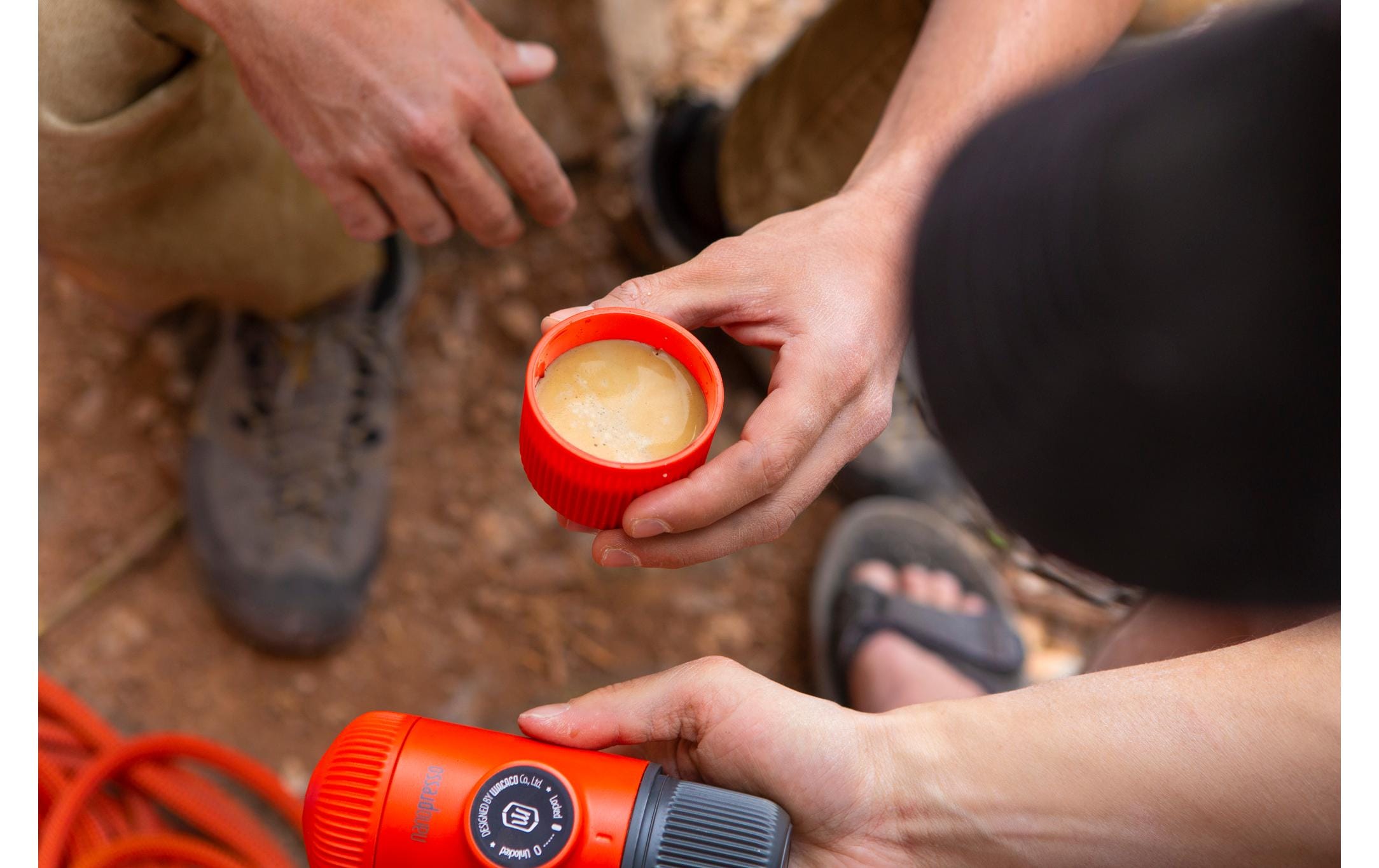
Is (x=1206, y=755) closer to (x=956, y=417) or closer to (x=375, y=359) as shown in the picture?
(x=956, y=417)

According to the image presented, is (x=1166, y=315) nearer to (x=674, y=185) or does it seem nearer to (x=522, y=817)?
(x=522, y=817)

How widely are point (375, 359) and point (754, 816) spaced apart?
1.37 m

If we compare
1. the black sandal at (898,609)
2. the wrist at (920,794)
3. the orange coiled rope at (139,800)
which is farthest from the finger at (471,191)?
the black sandal at (898,609)

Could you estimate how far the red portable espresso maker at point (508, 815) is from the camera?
3.35 feet

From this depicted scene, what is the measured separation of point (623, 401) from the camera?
1.15 m

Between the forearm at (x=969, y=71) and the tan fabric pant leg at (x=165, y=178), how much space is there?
3.23 ft

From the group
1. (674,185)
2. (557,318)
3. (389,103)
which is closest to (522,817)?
(557,318)

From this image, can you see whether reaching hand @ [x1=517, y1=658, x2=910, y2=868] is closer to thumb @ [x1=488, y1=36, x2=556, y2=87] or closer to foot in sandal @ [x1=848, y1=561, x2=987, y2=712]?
foot in sandal @ [x1=848, y1=561, x2=987, y2=712]

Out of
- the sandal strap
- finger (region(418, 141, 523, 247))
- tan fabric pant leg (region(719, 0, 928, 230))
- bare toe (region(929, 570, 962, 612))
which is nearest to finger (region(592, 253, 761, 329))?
finger (region(418, 141, 523, 247))

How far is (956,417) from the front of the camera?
0.96 metres

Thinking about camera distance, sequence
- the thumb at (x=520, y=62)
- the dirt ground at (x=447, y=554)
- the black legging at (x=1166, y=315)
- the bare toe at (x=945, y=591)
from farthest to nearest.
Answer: the bare toe at (x=945, y=591) < the dirt ground at (x=447, y=554) < the thumb at (x=520, y=62) < the black legging at (x=1166, y=315)

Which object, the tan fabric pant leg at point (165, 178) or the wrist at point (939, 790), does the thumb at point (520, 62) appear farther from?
the wrist at point (939, 790)

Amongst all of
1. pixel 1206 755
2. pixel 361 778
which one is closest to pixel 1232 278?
pixel 1206 755

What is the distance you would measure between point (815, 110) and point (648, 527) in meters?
1.11
